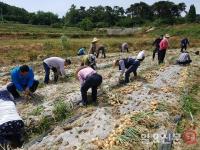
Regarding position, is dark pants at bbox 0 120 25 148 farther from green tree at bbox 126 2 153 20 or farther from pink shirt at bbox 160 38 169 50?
green tree at bbox 126 2 153 20

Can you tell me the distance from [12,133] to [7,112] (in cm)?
46

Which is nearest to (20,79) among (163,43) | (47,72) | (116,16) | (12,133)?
(47,72)

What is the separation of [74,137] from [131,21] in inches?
3560

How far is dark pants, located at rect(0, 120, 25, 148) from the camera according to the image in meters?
8.36

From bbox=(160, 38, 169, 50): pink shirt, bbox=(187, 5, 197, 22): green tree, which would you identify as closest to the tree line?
bbox=(187, 5, 197, 22): green tree

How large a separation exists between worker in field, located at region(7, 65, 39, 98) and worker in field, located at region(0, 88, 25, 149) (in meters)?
2.98

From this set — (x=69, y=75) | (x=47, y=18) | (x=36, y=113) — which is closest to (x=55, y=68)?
(x=69, y=75)

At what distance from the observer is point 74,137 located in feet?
29.2

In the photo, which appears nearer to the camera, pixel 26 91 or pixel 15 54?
pixel 26 91

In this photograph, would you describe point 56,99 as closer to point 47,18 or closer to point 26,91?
point 26,91

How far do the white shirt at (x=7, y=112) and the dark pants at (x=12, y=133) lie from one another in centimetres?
8

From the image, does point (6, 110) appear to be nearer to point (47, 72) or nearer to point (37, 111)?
point (37, 111)

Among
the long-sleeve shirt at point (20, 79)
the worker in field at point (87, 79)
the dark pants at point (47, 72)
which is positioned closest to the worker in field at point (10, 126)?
the worker in field at point (87, 79)

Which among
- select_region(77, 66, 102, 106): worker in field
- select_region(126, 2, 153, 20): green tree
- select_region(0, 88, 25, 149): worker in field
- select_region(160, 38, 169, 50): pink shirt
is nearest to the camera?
select_region(0, 88, 25, 149): worker in field
